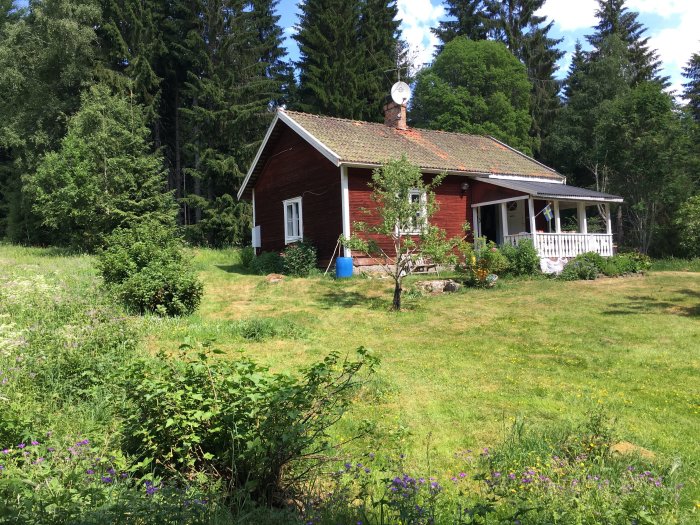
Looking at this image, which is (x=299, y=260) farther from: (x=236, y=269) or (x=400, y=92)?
(x=400, y=92)

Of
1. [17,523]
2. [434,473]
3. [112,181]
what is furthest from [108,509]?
[112,181]

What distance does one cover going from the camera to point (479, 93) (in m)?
33.2

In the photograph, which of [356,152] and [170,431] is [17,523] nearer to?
[170,431]

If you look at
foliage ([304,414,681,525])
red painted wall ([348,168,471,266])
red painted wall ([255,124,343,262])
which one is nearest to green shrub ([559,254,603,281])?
red painted wall ([348,168,471,266])

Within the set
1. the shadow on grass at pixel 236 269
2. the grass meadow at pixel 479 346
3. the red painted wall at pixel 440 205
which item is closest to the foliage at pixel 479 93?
the red painted wall at pixel 440 205

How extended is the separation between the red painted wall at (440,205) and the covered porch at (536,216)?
2.34 ft

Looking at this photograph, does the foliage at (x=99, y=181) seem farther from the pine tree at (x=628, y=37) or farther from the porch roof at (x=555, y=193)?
the pine tree at (x=628, y=37)

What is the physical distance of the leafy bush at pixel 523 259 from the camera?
1556 cm

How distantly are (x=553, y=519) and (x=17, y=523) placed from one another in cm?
288

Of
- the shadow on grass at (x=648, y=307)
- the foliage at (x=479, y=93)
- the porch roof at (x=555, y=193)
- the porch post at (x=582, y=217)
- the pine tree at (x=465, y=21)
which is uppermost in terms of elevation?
the pine tree at (x=465, y=21)

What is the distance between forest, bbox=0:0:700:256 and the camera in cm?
2300

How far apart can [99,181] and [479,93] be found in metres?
25.1

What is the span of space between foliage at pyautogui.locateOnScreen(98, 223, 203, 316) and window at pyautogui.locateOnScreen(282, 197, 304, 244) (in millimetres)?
8293

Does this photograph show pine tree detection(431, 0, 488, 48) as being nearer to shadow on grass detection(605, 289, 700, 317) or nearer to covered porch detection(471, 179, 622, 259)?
covered porch detection(471, 179, 622, 259)
